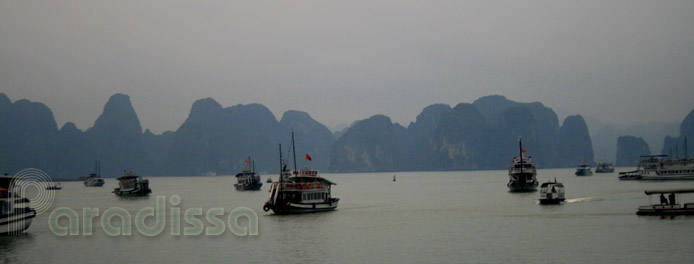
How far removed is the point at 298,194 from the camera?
7106 centimetres

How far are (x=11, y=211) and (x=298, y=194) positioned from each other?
28.4 meters

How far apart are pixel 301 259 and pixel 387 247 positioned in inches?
271

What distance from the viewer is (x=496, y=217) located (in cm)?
6681

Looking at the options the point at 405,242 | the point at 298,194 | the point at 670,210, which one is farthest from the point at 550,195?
the point at 405,242

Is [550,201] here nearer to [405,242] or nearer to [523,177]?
[523,177]

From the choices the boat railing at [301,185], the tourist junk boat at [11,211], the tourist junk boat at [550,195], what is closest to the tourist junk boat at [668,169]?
the tourist junk boat at [550,195]

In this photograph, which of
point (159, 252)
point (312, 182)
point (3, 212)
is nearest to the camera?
point (159, 252)

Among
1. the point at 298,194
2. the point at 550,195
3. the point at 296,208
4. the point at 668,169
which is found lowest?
the point at 296,208

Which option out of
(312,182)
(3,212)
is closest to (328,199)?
(312,182)

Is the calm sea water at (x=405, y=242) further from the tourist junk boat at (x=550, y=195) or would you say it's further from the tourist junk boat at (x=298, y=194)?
the tourist junk boat at (x=550, y=195)

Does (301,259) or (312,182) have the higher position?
(312,182)

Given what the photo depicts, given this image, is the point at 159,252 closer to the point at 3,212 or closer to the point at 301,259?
the point at 301,259

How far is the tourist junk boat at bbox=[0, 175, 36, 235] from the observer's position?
51250mm

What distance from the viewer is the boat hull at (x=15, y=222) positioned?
52.1 metres
